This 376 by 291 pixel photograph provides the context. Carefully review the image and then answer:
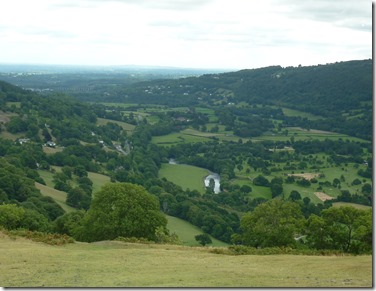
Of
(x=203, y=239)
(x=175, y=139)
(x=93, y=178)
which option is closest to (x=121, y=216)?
(x=203, y=239)

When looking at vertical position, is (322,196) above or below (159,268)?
below

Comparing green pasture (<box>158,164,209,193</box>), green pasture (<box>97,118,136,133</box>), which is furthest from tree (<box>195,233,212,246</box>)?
green pasture (<box>97,118,136,133</box>)

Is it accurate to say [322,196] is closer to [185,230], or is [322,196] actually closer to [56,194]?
[185,230]

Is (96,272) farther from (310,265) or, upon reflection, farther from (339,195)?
(339,195)

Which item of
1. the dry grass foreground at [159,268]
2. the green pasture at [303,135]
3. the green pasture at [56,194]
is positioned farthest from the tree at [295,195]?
the green pasture at [303,135]

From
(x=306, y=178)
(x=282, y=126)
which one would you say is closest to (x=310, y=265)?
(x=306, y=178)

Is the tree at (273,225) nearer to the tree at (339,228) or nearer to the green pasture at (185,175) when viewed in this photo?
the tree at (339,228)
